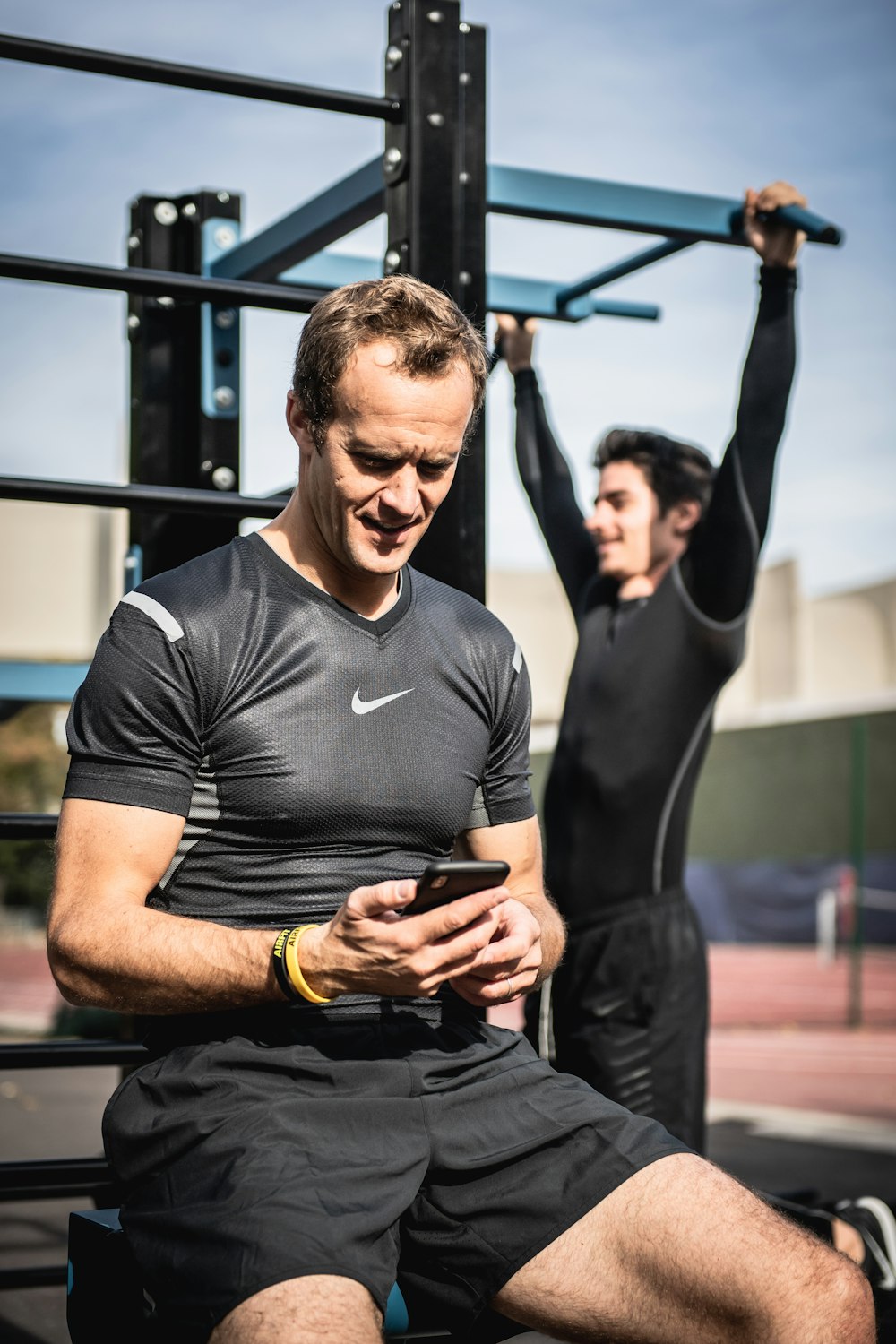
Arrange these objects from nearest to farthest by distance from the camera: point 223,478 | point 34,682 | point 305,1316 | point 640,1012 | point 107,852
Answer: point 305,1316
point 107,852
point 34,682
point 223,478
point 640,1012

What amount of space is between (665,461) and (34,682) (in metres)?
1.83

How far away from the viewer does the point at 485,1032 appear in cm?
202

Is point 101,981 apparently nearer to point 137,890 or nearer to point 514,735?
point 137,890

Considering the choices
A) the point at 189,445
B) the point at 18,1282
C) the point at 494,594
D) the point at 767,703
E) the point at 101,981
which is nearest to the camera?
the point at 101,981

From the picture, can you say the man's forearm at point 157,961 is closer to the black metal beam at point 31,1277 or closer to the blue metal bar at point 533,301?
the black metal beam at point 31,1277

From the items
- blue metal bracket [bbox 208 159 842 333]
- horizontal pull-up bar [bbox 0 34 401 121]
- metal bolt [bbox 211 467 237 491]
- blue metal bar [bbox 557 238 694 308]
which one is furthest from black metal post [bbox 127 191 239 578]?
blue metal bar [bbox 557 238 694 308]

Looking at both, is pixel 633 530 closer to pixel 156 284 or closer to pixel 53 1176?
pixel 156 284

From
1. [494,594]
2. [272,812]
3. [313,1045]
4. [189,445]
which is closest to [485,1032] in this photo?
[313,1045]

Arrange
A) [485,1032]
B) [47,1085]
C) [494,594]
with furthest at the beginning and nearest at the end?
[494,594], [47,1085], [485,1032]

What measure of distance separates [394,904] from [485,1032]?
1.65 ft

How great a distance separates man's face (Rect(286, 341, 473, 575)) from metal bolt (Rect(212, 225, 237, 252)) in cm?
139

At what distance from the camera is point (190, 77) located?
2.26 m

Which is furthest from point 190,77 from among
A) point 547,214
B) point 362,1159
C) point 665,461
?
point 665,461

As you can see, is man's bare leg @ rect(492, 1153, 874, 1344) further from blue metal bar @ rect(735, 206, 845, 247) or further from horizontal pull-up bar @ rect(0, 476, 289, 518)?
blue metal bar @ rect(735, 206, 845, 247)
